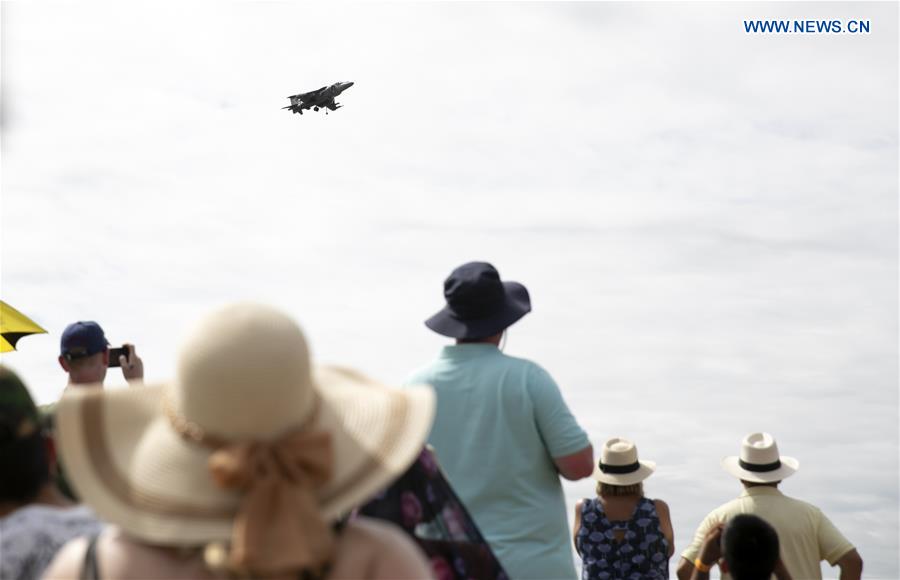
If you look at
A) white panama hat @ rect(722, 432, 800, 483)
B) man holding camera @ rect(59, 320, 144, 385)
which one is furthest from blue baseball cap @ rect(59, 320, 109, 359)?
white panama hat @ rect(722, 432, 800, 483)

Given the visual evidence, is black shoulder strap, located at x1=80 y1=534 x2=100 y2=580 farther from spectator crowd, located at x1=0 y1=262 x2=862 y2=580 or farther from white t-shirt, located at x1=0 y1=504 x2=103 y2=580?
white t-shirt, located at x1=0 y1=504 x2=103 y2=580

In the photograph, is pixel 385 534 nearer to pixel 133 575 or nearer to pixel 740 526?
pixel 133 575

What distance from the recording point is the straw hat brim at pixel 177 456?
2.54 metres

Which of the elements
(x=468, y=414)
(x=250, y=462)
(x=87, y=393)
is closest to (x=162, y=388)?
(x=87, y=393)

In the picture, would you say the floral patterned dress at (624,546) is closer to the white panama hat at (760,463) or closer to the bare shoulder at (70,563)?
the white panama hat at (760,463)

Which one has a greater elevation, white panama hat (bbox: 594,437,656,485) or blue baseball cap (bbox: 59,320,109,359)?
blue baseball cap (bbox: 59,320,109,359)

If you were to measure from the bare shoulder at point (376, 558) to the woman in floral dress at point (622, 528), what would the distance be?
449 cm

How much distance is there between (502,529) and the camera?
4852 millimetres

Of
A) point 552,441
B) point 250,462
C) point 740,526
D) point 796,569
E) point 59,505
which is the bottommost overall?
point 796,569

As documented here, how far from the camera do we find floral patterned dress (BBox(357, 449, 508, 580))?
137 inches

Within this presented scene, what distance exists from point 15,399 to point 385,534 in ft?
3.61

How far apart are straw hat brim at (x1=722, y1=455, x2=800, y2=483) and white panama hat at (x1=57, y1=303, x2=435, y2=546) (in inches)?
188

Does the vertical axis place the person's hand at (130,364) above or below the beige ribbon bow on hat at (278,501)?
below

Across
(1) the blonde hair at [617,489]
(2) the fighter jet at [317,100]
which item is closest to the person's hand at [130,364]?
(1) the blonde hair at [617,489]
